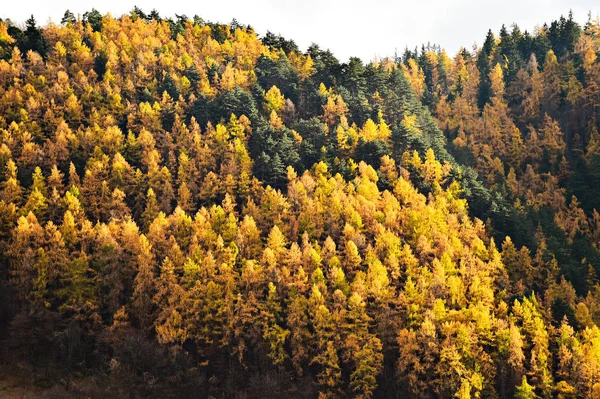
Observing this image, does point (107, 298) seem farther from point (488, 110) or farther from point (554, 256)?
point (488, 110)

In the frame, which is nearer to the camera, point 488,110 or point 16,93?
point 16,93

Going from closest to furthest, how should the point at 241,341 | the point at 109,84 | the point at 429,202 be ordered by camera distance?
the point at 241,341
the point at 429,202
the point at 109,84

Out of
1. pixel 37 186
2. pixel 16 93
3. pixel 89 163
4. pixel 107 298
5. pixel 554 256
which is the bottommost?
pixel 107 298

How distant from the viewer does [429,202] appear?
83062mm

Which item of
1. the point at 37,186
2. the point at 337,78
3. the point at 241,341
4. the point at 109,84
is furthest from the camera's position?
the point at 337,78

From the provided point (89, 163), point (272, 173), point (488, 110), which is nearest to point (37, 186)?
point (89, 163)

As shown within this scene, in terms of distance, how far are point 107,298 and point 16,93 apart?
5308 cm

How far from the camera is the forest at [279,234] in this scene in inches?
2356

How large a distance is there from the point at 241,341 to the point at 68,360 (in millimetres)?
19541

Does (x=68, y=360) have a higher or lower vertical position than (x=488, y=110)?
lower

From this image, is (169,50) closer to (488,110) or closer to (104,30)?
(104,30)

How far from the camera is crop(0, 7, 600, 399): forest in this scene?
196 ft

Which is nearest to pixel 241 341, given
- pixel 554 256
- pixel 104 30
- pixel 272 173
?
pixel 272 173

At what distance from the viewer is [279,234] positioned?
7262cm
